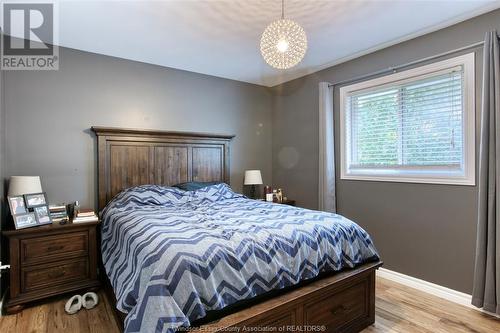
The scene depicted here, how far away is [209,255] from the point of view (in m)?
1.43

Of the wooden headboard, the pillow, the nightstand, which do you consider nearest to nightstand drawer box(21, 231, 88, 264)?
the nightstand

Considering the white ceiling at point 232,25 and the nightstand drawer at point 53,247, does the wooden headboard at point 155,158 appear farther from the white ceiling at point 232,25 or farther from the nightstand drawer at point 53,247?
the white ceiling at point 232,25

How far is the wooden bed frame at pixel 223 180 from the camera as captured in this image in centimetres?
154

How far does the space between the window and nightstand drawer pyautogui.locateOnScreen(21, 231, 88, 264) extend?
2.93m

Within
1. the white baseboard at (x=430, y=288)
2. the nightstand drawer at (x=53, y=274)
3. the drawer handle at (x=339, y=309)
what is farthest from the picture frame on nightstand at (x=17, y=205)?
the white baseboard at (x=430, y=288)

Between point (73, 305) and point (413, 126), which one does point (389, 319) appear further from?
point (73, 305)

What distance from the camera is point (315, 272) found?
5.76ft

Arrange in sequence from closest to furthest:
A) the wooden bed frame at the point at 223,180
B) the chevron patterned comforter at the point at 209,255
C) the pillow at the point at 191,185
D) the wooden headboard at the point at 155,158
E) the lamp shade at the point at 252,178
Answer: the chevron patterned comforter at the point at 209,255
the wooden bed frame at the point at 223,180
the wooden headboard at the point at 155,158
the pillow at the point at 191,185
the lamp shade at the point at 252,178

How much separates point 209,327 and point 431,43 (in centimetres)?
302

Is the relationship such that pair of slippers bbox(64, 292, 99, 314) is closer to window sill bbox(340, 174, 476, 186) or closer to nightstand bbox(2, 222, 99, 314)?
nightstand bbox(2, 222, 99, 314)

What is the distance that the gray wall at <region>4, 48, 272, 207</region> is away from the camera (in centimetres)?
265

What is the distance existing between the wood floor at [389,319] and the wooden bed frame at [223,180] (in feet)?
0.49

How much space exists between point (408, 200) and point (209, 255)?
2258 mm

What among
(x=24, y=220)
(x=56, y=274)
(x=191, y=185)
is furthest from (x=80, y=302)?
(x=191, y=185)
